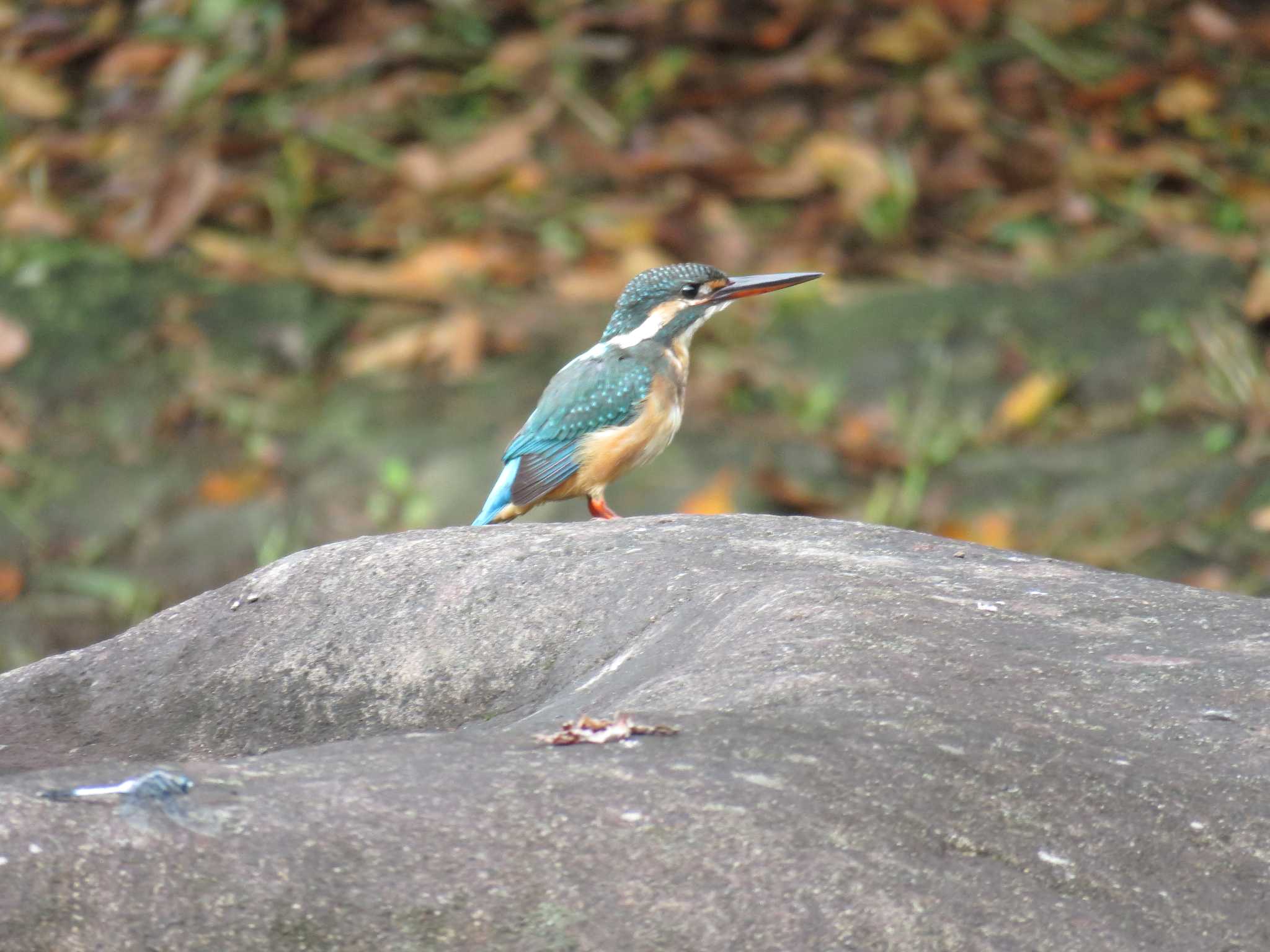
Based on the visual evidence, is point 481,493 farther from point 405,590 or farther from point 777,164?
point 405,590

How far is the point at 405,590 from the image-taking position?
9.99ft

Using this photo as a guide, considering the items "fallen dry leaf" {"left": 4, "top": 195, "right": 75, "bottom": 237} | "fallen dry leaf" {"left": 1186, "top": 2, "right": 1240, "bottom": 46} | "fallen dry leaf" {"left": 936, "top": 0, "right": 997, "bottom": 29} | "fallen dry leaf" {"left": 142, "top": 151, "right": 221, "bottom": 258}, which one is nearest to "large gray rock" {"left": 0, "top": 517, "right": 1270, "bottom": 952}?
"fallen dry leaf" {"left": 142, "top": 151, "right": 221, "bottom": 258}

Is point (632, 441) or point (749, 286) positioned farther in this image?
point (749, 286)

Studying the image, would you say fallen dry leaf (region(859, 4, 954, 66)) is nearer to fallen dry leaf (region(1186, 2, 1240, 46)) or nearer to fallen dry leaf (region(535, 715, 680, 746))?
fallen dry leaf (region(1186, 2, 1240, 46))

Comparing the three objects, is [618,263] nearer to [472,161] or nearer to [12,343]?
[472,161]

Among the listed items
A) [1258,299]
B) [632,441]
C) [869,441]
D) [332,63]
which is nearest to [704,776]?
[632,441]

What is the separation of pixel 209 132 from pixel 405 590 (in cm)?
459

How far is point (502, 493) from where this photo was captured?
4652mm

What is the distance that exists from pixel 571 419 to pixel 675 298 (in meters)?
0.54

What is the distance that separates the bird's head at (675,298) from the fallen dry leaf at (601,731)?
2868mm

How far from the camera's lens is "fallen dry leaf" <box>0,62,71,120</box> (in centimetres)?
734

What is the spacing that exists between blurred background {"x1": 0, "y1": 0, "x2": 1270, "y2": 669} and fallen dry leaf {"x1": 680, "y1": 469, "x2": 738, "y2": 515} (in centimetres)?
1

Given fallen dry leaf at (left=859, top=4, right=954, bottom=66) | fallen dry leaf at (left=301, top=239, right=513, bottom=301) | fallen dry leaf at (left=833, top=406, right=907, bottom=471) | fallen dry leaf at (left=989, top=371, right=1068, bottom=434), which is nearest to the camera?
fallen dry leaf at (left=833, top=406, right=907, bottom=471)

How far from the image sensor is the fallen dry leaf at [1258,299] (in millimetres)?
6516
